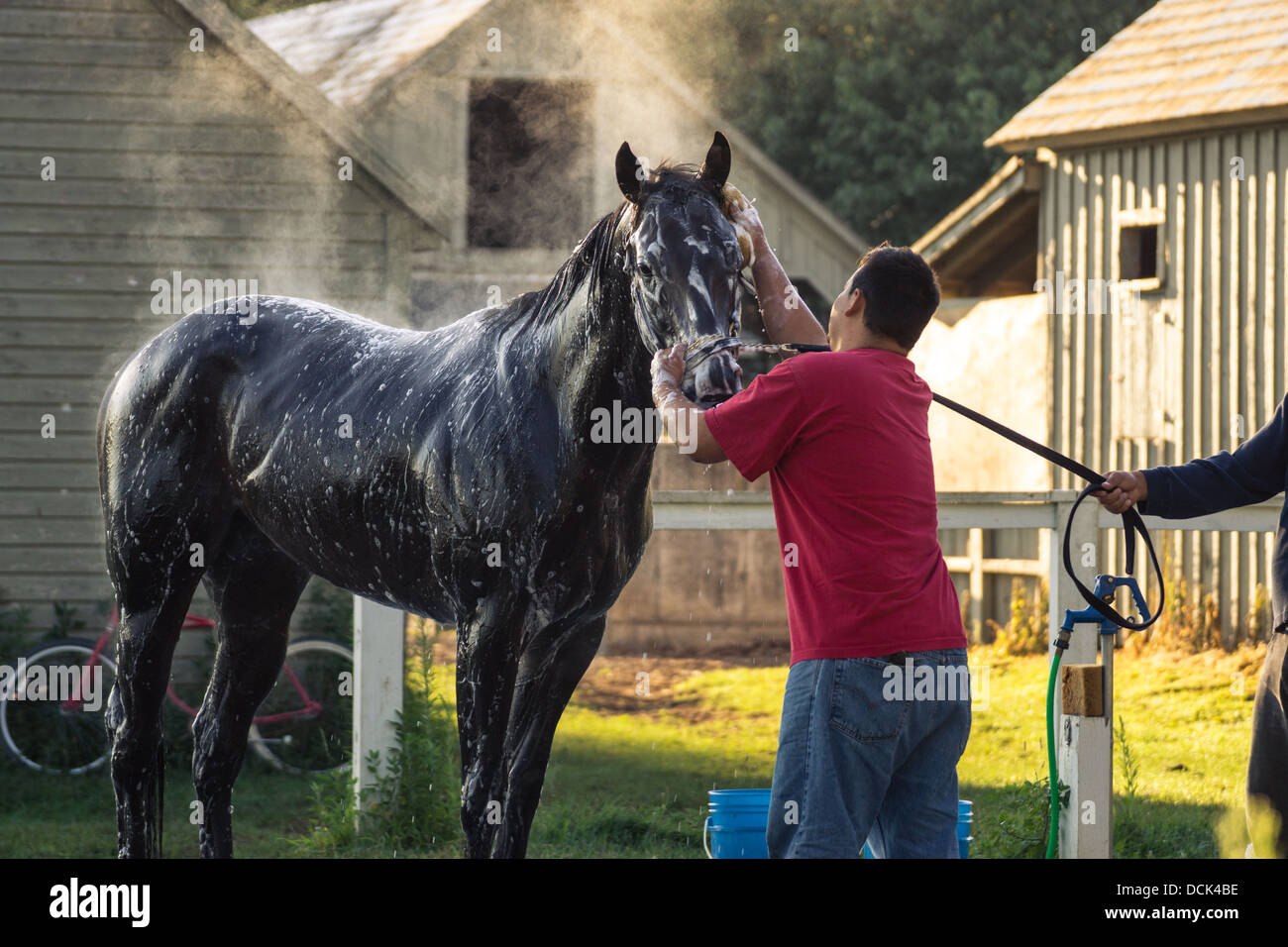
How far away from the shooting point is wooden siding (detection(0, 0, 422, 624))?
8273 mm

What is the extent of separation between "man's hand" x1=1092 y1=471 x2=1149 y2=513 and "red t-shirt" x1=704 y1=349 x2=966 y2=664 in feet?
A: 2.68

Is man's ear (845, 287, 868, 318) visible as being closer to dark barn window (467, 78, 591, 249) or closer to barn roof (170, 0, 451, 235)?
barn roof (170, 0, 451, 235)

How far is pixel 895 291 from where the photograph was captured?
10.4 ft

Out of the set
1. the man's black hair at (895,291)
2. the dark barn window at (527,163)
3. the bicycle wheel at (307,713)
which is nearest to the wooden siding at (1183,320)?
the dark barn window at (527,163)

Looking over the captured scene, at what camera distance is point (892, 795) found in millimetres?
3135

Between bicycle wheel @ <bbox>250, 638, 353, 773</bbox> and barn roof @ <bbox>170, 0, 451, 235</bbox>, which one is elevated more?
barn roof @ <bbox>170, 0, 451, 235</bbox>

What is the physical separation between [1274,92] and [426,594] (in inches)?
372

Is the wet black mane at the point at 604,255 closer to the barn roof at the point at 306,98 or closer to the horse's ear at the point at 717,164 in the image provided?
the horse's ear at the point at 717,164

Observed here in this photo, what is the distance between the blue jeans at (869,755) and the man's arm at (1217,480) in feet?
3.13

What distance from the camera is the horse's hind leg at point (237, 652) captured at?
4.60m

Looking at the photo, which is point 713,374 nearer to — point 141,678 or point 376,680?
point 141,678

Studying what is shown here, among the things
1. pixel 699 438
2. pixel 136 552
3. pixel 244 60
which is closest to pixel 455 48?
pixel 244 60
